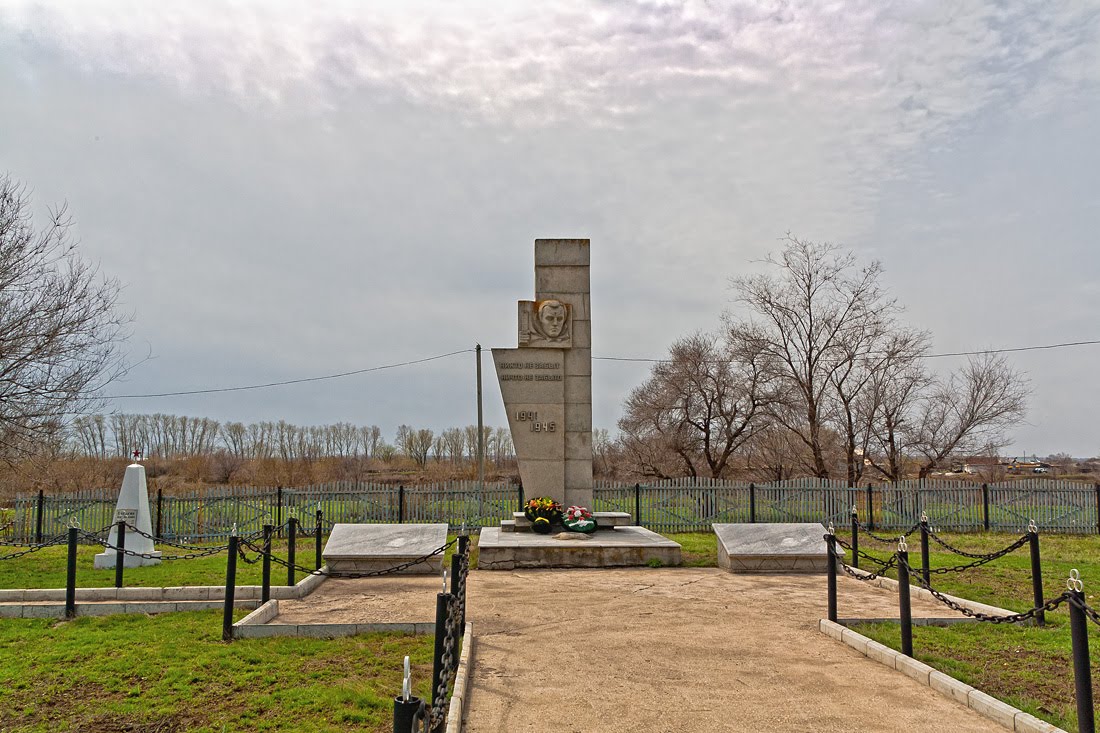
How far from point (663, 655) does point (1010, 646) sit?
318 centimetres

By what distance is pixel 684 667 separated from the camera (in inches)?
250

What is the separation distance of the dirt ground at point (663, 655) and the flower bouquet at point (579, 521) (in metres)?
2.77

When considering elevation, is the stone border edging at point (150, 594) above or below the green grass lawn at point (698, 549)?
above

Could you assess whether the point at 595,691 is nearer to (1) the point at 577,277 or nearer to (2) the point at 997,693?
(2) the point at 997,693

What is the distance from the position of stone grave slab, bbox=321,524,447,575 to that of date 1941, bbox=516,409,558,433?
123 inches

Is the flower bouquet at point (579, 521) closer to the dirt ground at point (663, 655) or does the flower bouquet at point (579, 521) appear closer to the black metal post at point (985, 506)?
the dirt ground at point (663, 655)

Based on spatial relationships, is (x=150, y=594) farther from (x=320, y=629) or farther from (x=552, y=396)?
(x=552, y=396)

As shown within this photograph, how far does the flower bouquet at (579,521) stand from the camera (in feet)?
45.6

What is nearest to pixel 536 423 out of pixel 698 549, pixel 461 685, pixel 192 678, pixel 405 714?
pixel 698 549

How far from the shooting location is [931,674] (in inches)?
229

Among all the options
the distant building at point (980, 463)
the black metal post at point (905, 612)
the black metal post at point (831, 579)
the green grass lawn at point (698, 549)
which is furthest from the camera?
the distant building at point (980, 463)

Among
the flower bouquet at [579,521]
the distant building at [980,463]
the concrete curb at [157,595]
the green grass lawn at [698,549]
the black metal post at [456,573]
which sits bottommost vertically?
the green grass lawn at [698,549]

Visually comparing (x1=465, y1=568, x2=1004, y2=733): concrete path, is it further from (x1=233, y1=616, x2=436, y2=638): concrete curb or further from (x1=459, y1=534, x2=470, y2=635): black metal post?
(x1=233, y1=616, x2=436, y2=638): concrete curb

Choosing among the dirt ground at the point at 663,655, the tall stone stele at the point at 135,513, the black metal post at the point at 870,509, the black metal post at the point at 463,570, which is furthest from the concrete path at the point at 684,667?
the black metal post at the point at 870,509
